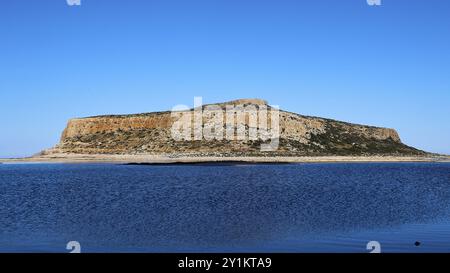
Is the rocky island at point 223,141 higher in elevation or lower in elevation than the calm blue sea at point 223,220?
higher

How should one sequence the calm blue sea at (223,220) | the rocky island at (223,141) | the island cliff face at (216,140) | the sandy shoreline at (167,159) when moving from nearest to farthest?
1. the calm blue sea at (223,220)
2. the sandy shoreline at (167,159)
3. the rocky island at (223,141)
4. the island cliff face at (216,140)

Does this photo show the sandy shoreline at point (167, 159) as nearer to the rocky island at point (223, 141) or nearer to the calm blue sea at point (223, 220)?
the rocky island at point (223, 141)

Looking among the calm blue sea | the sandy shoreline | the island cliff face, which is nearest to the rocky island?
the island cliff face

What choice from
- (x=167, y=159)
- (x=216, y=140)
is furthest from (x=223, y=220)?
(x=216, y=140)

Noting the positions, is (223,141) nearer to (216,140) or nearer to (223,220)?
(216,140)

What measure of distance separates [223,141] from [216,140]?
2.29 meters

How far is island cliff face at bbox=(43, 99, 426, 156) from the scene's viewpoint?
149375 mm

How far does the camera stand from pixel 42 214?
3188 centimetres

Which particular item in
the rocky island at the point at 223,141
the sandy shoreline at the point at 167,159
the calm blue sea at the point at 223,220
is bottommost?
the calm blue sea at the point at 223,220

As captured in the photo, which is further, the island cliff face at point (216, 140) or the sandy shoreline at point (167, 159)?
the island cliff face at point (216, 140)

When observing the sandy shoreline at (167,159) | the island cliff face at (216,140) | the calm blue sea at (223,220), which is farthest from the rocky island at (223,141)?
the calm blue sea at (223,220)

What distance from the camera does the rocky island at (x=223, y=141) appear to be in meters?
143

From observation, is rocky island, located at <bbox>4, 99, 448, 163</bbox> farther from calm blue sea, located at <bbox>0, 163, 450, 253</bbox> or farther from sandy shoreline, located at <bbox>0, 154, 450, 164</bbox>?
calm blue sea, located at <bbox>0, 163, 450, 253</bbox>
